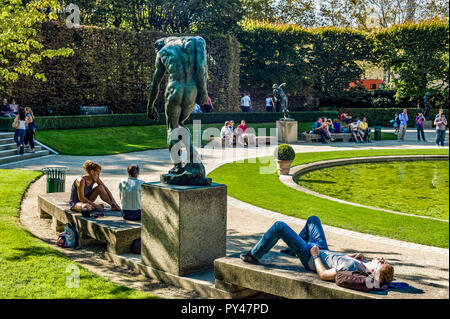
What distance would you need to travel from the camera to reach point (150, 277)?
7020mm

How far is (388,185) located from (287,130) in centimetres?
1232

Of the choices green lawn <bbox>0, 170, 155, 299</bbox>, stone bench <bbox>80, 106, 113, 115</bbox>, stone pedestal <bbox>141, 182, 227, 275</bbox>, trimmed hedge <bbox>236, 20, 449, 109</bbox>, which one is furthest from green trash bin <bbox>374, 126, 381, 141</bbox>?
stone pedestal <bbox>141, 182, 227, 275</bbox>

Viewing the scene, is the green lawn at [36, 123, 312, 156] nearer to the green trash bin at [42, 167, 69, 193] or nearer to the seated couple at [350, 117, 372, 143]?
the seated couple at [350, 117, 372, 143]

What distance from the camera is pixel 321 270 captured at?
534 centimetres

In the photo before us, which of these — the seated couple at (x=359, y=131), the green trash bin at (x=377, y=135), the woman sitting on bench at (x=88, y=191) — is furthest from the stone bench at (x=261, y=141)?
the woman sitting on bench at (x=88, y=191)

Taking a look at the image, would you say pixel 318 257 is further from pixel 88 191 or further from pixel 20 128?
pixel 20 128

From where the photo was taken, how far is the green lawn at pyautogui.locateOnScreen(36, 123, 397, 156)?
21.5 meters

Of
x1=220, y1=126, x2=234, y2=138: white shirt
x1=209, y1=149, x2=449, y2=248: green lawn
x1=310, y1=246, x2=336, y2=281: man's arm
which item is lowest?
x1=209, y1=149, x2=449, y2=248: green lawn

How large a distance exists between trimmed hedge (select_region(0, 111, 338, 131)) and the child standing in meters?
15.4

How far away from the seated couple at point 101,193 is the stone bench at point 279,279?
8.77 ft

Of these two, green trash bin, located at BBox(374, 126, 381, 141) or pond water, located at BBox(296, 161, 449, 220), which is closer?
pond water, located at BBox(296, 161, 449, 220)

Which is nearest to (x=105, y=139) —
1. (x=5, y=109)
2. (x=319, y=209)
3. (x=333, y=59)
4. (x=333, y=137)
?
(x=5, y=109)

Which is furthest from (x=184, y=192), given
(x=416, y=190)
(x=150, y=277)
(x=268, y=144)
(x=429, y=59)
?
(x=429, y=59)
